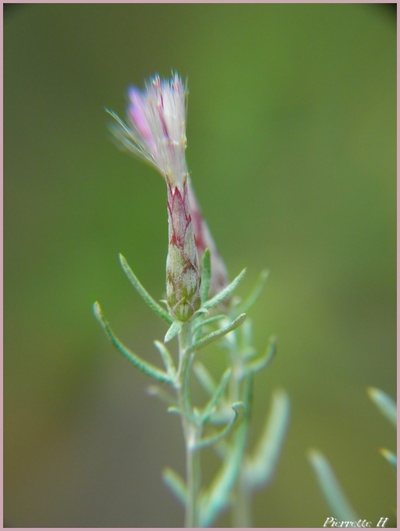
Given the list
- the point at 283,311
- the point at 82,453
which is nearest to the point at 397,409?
the point at 283,311

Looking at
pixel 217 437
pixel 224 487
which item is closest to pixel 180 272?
pixel 217 437

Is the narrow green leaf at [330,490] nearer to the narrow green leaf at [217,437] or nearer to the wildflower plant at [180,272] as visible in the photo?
the wildflower plant at [180,272]

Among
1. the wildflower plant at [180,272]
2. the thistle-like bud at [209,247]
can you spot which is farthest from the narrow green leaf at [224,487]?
→ the thistle-like bud at [209,247]

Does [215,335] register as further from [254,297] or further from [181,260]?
[254,297]

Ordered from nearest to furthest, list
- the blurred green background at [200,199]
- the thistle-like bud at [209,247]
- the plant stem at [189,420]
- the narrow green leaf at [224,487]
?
the plant stem at [189,420] < the thistle-like bud at [209,247] < the narrow green leaf at [224,487] < the blurred green background at [200,199]

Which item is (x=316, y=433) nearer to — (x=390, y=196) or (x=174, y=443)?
(x=174, y=443)

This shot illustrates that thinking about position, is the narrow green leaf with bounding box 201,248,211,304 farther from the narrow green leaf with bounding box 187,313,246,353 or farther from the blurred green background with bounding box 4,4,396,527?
the blurred green background with bounding box 4,4,396,527
